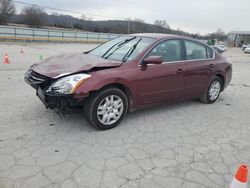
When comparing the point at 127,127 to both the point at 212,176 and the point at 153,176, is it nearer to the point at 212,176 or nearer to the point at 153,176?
the point at 153,176

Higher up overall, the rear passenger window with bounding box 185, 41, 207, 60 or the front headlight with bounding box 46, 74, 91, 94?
the rear passenger window with bounding box 185, 41, 207, 60

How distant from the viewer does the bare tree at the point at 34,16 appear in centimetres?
5052

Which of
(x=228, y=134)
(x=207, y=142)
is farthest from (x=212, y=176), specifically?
(x=228, y=134)

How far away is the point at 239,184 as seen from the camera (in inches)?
82.6

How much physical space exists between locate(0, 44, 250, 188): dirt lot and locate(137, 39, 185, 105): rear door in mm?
449

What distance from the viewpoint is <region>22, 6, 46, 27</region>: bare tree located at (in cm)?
5052

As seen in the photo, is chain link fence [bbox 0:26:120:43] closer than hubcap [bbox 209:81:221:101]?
No

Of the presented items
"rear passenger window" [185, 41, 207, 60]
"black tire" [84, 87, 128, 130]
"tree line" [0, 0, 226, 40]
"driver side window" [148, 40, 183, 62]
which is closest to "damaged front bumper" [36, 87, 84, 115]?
"black tire" [84, 87, 128, 130]

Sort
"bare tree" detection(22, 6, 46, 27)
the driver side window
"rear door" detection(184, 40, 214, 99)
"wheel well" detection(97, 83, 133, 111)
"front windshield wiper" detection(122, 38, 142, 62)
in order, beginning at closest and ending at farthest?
"wheel well" detection(97, 83, 133, 111)
"front windshield wiper" detection(122, 38, 142, 62)
the driver side window
"rear door" detection(184, 40, 214, 99)
"bare tree" detection(22, 6, 46, 27)

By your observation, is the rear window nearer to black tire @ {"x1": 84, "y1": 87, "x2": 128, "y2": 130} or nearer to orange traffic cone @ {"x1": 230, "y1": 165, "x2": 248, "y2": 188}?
black tire @ {"x1": 84, "y1": 87, "x2": 128, "y2": 130}

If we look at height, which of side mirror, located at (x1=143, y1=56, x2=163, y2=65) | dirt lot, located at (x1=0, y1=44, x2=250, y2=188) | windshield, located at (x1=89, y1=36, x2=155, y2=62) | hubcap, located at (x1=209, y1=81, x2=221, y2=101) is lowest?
dirt lot, located at (x1=0, y1=44, x2=250, y2=188)

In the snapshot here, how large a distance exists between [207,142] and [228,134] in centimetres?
60

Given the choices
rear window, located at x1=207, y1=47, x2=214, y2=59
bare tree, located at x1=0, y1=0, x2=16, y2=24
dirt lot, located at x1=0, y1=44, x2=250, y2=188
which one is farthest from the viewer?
bare tree, located at x1=0, y1=0, x2=16, y2=24

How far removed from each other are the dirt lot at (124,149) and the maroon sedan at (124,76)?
391 millimetres
